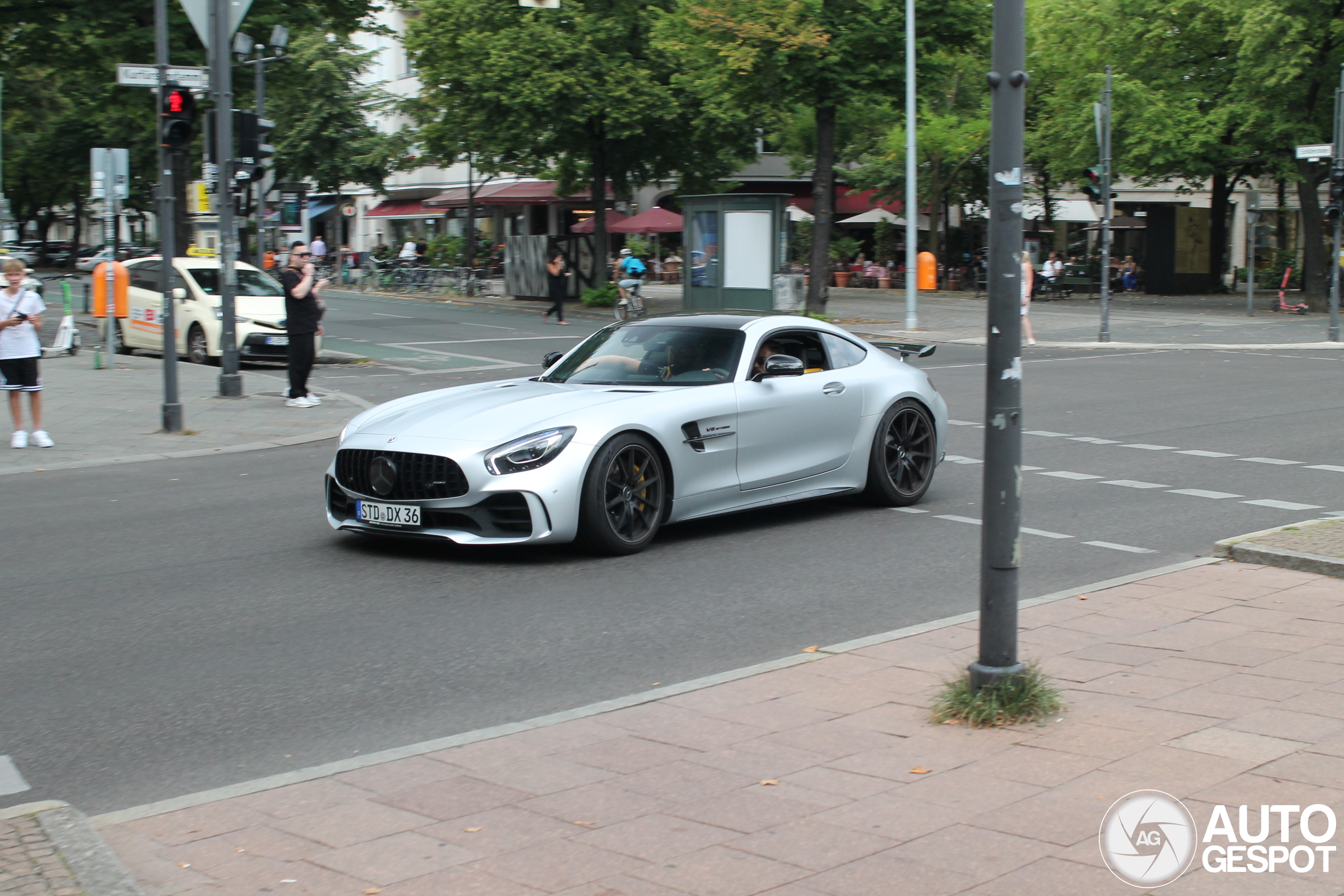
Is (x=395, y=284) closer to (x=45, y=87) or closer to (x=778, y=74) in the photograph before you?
(x=778, y=74)

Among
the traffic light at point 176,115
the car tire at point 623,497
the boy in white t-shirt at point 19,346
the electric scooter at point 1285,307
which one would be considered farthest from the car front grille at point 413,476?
the electric scooter at point 1285,307

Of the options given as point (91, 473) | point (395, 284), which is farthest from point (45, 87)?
point (91, 473)

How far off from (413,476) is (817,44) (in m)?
23.7

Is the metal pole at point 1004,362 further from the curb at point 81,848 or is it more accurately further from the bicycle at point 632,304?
the bicycle at point 632,304

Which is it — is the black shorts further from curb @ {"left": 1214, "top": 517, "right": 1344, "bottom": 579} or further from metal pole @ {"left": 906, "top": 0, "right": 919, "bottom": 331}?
metal pole @ {"left": 906, "top": 0, "right": 919, "bottom": 331}

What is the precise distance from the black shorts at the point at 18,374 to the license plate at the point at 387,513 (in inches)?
249

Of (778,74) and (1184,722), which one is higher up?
(778,74)

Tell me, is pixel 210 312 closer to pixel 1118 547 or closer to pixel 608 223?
pixel 1118 547

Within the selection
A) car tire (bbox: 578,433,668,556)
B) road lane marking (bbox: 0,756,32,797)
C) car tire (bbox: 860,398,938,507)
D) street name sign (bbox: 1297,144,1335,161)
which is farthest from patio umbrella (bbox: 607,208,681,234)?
road lane marking (bbox: 0,756,32,797)

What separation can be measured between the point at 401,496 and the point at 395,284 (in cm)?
4106

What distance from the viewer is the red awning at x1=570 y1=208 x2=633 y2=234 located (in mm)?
52447

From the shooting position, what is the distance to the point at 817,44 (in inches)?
1164

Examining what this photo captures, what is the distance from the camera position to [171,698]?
5.61 meters

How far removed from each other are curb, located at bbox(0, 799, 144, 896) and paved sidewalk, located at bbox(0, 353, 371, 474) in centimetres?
877
